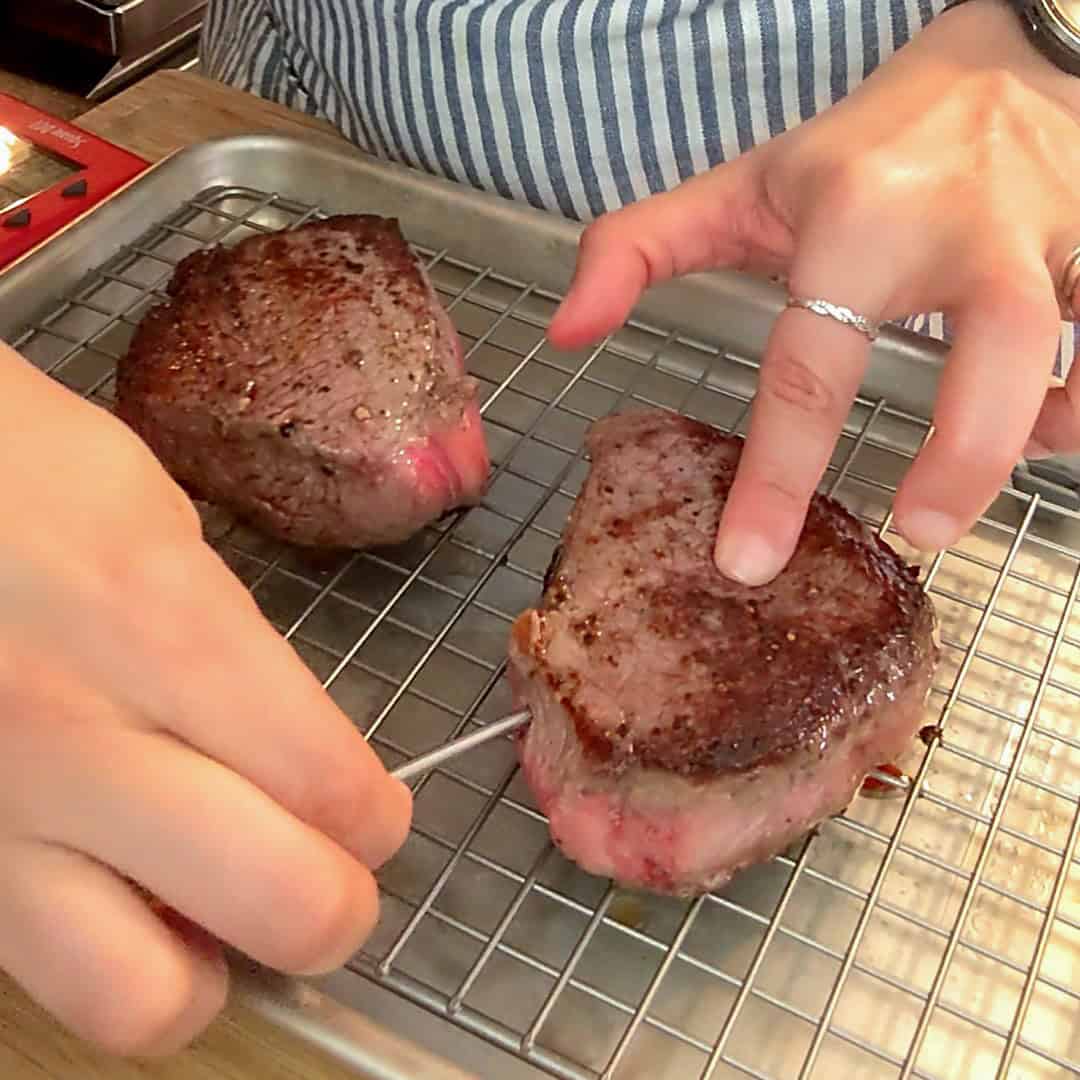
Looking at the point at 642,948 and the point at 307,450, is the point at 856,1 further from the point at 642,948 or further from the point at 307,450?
the point at 642,948

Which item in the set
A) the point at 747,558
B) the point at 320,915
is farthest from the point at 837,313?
the point at 320,915

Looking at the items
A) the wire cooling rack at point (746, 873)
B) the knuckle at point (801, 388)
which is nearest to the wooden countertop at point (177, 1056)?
the wire cooling rack at point (746, 873)

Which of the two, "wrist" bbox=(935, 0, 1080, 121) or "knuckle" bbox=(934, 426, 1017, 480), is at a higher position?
"wrist" bbox=(935, 0, 1080, 121)

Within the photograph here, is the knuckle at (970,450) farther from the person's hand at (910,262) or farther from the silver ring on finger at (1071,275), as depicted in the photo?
the silver ring on finger at (1071,275)

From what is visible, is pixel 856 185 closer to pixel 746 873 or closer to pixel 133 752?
pixel 746 873

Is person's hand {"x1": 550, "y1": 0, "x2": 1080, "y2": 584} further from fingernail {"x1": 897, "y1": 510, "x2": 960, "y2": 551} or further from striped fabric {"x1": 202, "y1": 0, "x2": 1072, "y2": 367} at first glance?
striped fabric {"x1": 202, "y1": 0, "x2": 1072, "y2": 367}

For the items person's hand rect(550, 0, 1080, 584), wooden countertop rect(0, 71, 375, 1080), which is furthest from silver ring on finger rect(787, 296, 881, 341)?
wooden countertop rect(0, 71, 375, 1080)
